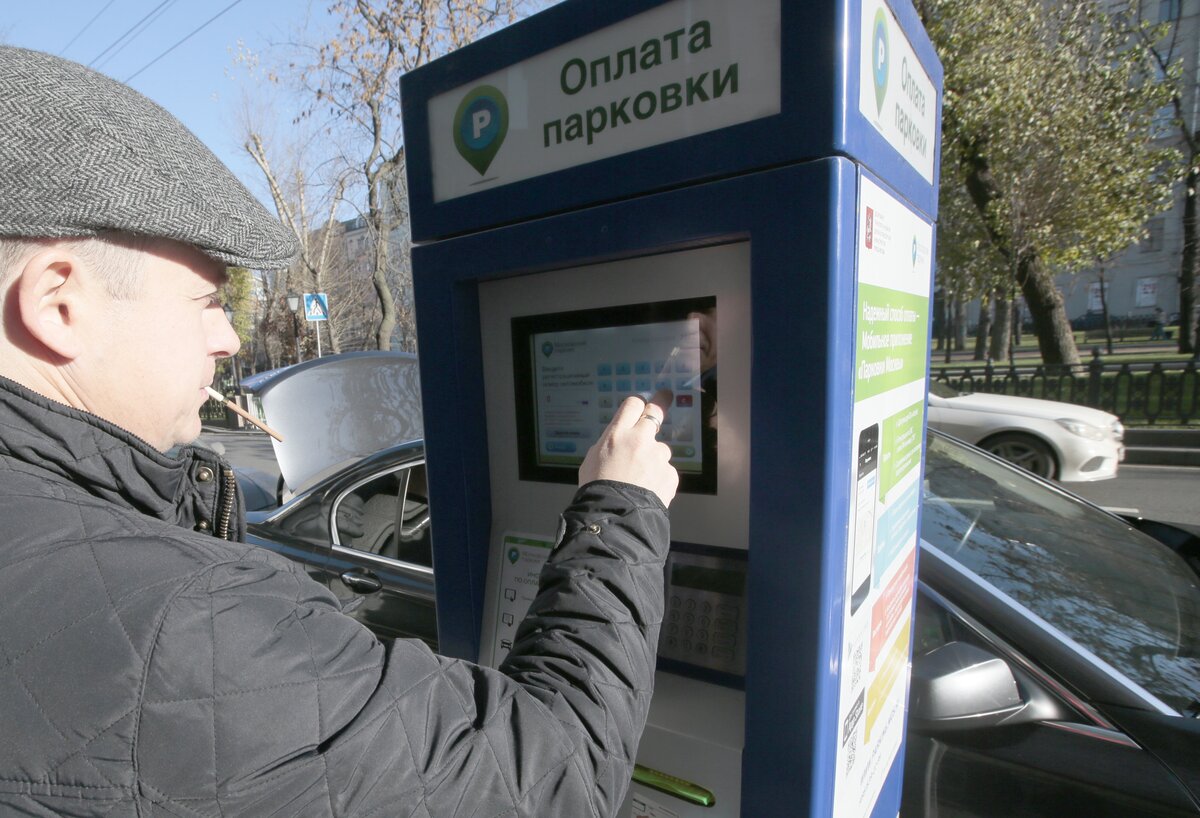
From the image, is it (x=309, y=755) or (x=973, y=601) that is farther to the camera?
(x=973, y=601)

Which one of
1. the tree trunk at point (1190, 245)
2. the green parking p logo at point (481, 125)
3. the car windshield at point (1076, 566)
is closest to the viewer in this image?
the green parking p logo at point (481, 125)

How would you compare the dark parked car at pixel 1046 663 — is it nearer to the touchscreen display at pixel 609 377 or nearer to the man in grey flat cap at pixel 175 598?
the touchscreen display at pixel 609 377

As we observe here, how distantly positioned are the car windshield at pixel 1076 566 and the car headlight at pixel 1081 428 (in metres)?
4.26

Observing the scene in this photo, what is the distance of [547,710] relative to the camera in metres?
0.83

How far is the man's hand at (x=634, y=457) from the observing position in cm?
106

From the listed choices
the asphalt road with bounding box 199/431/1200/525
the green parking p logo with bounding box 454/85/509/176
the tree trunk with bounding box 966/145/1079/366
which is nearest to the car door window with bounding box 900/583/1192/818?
the green parking p logo with bounding box 454/85/509/176

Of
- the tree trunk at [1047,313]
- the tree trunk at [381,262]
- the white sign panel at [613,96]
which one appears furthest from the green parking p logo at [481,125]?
the tree trunk at [381,262]

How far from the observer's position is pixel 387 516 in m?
3.56

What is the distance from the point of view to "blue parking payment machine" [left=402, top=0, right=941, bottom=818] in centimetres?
101

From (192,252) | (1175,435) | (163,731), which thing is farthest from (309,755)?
(1175,435)

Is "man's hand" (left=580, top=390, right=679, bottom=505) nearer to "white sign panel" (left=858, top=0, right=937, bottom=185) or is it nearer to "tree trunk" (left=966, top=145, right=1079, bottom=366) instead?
"white sign panel" (left=858, top=0, right=937, bottom=185)

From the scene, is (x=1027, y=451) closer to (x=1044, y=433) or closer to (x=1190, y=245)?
(x=1044, y=433)

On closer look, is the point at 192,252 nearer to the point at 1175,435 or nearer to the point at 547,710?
the point at 547,710

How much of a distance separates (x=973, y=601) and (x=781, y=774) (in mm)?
1096
